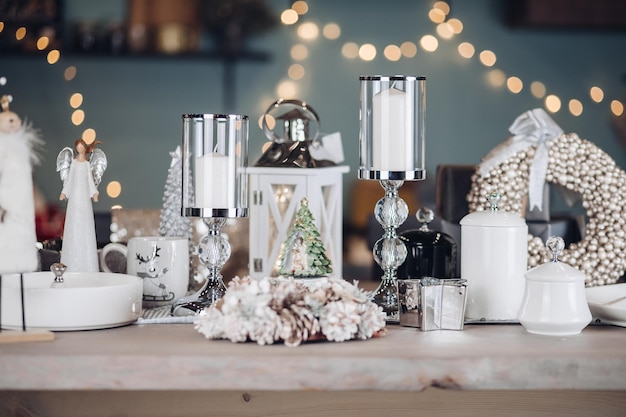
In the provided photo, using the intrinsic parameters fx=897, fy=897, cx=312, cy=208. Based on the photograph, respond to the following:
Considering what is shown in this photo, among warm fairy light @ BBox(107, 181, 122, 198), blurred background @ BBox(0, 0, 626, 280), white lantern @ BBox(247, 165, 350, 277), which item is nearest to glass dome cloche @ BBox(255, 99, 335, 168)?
white lantern @ BBox(247, 165, 350, 277)

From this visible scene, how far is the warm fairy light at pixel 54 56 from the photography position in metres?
4.52

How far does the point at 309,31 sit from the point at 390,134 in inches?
133

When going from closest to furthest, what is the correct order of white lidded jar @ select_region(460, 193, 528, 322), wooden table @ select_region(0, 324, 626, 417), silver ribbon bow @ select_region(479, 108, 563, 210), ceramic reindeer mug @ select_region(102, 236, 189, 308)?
wooden table @ select_region(0, 324, 626, 417) → white lidded jar @ select_region(460, 193, 528, 322) → ceramic reindeer mug @ select_region(102, 236, 189, 308) → silver ribbon bow @ select_region(479, 108, 563, 210)

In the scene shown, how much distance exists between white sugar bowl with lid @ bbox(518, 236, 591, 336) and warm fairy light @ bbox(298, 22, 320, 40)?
3.55 metres

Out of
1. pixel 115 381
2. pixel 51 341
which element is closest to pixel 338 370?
pixel 115 381

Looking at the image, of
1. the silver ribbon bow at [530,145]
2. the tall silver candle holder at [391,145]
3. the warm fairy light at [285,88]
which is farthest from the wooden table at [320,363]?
the warm fairy light at [285,88]

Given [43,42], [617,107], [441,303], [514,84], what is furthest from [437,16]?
[441,303]

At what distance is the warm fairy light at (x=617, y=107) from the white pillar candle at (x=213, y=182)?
3.72 metres

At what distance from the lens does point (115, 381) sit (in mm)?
1043

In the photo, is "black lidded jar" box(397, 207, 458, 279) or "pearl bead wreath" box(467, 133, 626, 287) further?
"pearl bead wreath" box(467, 133, 626, 287)

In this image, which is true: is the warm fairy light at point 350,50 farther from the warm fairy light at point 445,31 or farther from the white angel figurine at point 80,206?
the white angel figurine at point 80,206

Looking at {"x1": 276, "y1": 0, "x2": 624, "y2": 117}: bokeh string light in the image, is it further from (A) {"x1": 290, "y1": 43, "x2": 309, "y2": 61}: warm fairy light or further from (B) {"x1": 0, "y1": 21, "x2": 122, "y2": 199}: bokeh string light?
(B) {"x1": 0, "y1": 21, "x2": 122, "y2": 199}: bokeh string light

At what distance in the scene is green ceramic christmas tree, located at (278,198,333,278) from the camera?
1.33 m

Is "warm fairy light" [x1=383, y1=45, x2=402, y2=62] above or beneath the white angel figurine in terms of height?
above
